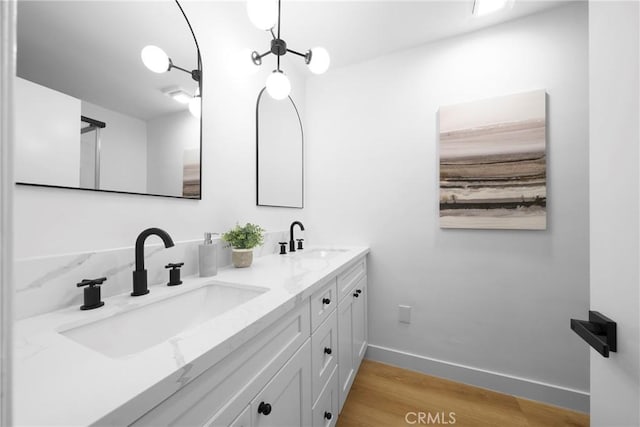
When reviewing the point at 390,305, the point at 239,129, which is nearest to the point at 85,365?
the point at 239,129

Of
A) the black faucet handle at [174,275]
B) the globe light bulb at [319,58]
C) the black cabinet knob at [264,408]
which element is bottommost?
the black cabinet knob at [264,408]

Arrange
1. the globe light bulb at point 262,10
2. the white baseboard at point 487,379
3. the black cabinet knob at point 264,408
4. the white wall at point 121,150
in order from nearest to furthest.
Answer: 1. the black cabinet knob at point 264,408
2. the white wall at point 121,150
3. the globe light bulb at point 262,10
4. the white baseboard at point 487,379

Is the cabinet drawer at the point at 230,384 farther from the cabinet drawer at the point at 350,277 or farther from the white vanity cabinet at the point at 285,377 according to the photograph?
the cabinet drawer at the point at 350,277

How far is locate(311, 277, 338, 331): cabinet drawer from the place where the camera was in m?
0.97

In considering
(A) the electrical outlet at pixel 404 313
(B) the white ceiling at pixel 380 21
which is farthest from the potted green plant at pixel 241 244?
(B) the white ceiling at pixel 380 21

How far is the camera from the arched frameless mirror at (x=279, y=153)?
1.65m

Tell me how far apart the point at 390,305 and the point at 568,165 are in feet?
4.76

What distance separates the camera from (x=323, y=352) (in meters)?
1.09

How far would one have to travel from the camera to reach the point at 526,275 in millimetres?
1565

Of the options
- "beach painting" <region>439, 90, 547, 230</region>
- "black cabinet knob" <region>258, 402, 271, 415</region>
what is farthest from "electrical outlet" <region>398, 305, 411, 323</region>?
"black cabinet knob" <region>258, 402, 271, 415</region>

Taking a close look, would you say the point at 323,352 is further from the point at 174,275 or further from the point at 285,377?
the point at 174,275

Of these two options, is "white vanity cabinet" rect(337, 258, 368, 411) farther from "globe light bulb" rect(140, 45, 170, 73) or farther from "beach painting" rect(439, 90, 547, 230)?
"globe light bulb" rect(140, 45, 170, 73)

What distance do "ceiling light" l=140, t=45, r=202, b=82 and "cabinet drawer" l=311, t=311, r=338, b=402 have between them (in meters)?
1.28

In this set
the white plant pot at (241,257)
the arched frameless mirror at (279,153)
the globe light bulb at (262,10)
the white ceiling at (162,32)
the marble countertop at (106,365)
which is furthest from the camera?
the arched frameless mirror at (279,153)
